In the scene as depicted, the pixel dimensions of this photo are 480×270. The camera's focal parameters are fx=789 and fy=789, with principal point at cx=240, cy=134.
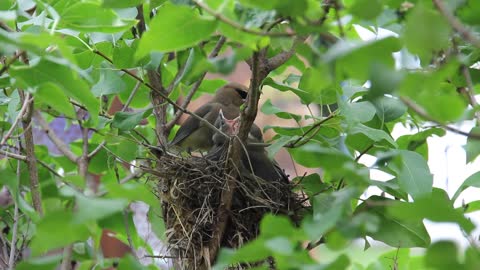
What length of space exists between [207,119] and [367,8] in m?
2.92

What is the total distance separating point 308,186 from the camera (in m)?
2.96

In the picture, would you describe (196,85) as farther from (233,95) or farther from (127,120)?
(233,95)

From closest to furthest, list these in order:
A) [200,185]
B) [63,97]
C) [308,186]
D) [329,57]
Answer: [329,57]
[63,97]
[308,186]
[200,185]

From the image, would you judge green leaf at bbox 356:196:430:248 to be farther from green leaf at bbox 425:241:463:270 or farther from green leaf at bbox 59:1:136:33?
green leaf at bbox 425:241:463:270

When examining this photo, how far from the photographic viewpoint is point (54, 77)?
74.5 inches

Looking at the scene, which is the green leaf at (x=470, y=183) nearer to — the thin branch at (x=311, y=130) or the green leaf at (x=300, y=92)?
the thin branch at (x=311, y=130)

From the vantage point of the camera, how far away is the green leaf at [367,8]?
1.39 meters

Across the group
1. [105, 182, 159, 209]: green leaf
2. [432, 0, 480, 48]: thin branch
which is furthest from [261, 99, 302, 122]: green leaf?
[432, 0, 480, 48]: thin branch

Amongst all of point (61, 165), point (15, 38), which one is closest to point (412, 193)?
point (15, 38)

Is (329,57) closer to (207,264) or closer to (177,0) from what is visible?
(177,0)

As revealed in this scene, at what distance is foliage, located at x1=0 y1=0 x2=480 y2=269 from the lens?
4.42 ft

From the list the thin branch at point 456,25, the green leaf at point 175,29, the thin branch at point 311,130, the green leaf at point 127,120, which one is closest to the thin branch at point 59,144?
Result: the green leaf at point 127,120

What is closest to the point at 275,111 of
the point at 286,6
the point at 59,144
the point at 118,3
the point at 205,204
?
the point at 205,204

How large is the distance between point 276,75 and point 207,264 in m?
1.07
